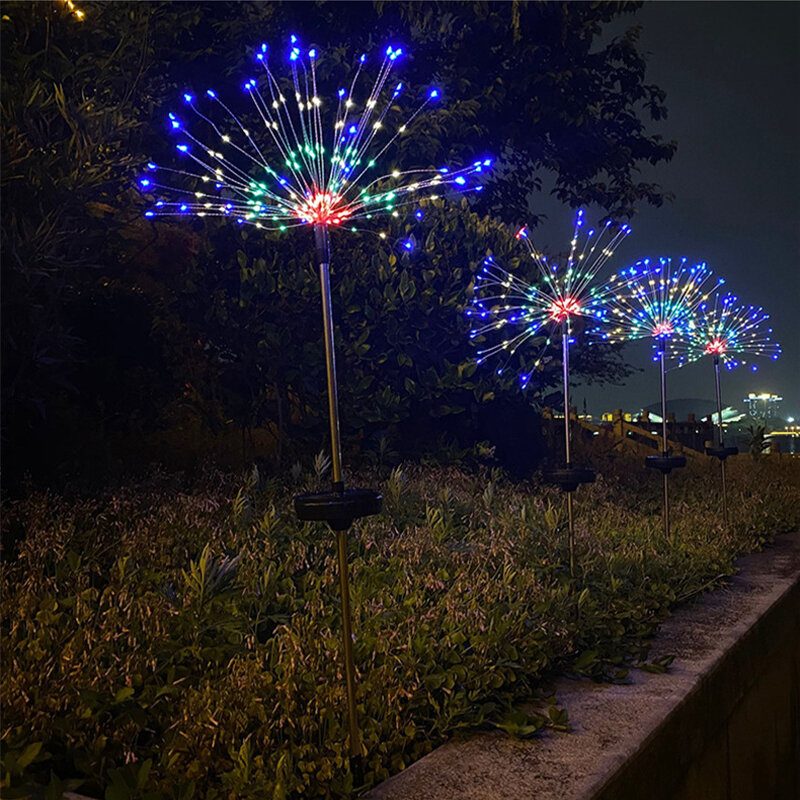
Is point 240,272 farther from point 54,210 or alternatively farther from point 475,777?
point 475,777

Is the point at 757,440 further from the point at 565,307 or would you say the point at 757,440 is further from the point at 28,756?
the point at 28,756

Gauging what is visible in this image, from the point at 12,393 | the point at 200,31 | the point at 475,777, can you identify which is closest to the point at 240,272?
the point at 12,393

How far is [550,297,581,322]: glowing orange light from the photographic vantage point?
238 inches

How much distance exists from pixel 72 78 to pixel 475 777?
6767mm

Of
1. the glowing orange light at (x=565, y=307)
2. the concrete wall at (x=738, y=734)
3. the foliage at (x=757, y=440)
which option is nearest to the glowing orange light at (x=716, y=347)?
the concrete wall at (x=738, y=734)

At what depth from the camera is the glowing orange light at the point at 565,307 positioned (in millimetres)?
6055

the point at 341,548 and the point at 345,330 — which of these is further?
the point at 345,330

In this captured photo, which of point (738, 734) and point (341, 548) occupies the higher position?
point (341, 548)

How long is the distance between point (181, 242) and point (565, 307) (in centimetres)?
581

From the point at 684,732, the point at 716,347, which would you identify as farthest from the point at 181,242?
the point at 684,732

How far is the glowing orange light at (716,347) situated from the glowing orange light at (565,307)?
3350 mm

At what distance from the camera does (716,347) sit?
897cm

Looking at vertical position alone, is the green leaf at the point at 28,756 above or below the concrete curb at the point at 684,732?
above

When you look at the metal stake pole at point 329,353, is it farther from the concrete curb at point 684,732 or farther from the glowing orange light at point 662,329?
the glowing orange light at point 662,329
